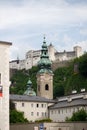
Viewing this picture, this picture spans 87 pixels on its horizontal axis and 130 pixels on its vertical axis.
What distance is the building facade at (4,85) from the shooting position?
43719 millimetres

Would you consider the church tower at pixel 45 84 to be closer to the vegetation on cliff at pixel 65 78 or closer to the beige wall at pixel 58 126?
the vegetation on cliff at pixel 65 78

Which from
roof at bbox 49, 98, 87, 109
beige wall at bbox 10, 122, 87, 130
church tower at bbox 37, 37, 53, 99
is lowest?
beige wall at bbox 10, 122, 87, 130

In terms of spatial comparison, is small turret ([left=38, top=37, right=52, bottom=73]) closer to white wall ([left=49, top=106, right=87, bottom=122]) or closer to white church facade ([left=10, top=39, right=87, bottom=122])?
white church facade ([left=10, top=39, right=87, bottom=122])

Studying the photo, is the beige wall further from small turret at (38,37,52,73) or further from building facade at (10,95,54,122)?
small turret at (38,37,52,73)

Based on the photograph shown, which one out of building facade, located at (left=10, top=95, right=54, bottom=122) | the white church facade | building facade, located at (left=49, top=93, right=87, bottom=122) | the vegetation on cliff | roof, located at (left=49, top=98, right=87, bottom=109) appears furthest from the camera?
the vegetation on cliff

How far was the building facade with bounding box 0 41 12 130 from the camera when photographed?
143 feet

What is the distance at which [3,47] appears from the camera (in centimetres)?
4503

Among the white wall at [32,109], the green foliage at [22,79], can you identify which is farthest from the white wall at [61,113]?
the green foliage at [22,79]

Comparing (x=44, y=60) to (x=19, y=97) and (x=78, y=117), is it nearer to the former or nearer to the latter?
(x=19, y=97)

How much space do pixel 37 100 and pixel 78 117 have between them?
1203 inches

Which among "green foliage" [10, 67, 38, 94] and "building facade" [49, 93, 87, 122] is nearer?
"building facade" [49, 93, 87, 122]

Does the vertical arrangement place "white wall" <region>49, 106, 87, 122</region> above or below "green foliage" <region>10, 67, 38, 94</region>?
below

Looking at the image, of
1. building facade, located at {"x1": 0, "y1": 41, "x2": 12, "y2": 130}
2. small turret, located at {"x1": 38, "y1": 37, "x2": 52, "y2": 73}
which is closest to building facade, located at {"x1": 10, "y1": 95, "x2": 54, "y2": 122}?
small turret, located at {"x1": 38, "y1": 37, "x2": 52, "y2": 73}

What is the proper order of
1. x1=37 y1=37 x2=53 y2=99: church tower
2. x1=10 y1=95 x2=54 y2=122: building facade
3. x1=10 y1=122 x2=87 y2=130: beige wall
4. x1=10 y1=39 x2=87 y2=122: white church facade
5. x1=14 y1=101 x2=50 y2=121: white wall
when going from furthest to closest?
x1=37 y1=37 x2=53 y2=99: church tower → x1=14 y1=101 x2=50 y2=121: white wall → x1=10 y1=95 x2=54 y2=122: building facade → x1=10 y1=39 x2=87 y2=122: white church facade → x1=10 y1=122 x2=87 y2=130: beige wall
